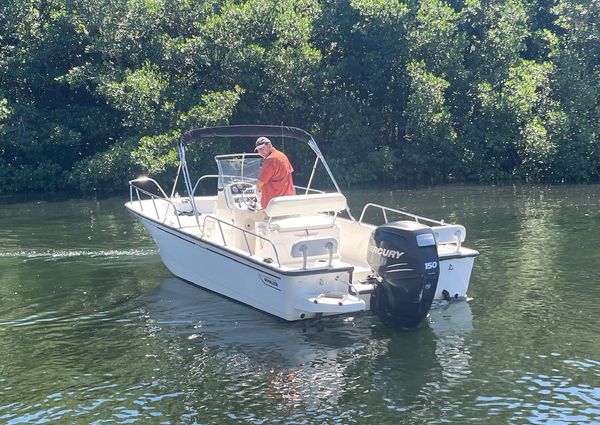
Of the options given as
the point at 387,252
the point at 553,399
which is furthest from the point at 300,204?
the point at 553,399

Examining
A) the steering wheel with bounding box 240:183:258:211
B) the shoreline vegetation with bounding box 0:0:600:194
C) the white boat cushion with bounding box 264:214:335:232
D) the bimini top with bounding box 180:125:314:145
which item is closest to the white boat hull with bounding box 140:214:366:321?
the white boat cushion with bounding box 264:214:335:232

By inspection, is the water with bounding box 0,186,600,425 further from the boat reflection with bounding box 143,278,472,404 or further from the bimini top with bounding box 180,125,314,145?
the bimini top with bounding box 180,125,314,145

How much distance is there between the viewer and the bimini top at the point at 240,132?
1259 cm

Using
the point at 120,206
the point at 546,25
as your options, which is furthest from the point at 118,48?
the point at 546,25

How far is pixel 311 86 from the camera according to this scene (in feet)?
81.1

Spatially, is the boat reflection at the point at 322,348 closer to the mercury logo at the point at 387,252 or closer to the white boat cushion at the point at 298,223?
the mercury logo at the point at 387,252

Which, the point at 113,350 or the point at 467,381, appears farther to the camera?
the point at 113,350

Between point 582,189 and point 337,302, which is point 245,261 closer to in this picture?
point 337,302

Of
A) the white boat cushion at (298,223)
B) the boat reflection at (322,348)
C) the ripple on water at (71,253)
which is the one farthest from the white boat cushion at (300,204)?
the ripple on water at (71,253)

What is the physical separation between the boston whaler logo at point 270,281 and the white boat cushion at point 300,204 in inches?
36.0

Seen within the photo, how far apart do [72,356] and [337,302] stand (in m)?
2.95

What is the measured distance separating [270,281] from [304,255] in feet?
2.05

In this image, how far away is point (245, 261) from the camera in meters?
10.7

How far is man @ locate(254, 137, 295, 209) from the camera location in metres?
11.6
